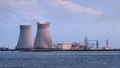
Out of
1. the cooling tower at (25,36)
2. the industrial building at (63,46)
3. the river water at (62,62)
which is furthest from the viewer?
the industrial building at (63,46)

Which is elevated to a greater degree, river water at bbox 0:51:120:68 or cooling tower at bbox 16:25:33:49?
cooling tower at bbox 16:25:33:49

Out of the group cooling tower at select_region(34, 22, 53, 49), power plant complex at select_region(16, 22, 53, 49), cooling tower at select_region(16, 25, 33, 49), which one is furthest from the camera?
cooling tower at select_region(16, 25, 33, 49)

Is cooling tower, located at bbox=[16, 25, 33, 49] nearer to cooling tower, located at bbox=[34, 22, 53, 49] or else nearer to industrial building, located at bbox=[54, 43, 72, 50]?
cooling tower, located at bbox=[34, 22, 53, 49]

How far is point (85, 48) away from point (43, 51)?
21089mm

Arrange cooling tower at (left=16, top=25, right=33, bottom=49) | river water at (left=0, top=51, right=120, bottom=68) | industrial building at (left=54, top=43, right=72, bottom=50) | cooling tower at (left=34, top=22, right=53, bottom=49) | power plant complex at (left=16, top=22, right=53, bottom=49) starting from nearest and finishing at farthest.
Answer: river water at (left=0, top=51, right=120, bottom=68) → cooling tower at (left=34, top=22, right=53, bottom=49) → power plant complex at (left=16, top=22, right=53, bottom=49) → cooling tower at (left=16, top=25, right=33, bottom=49) → industrial building at (left=54, top=43, right=72, bottom=50)

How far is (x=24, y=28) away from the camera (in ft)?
288

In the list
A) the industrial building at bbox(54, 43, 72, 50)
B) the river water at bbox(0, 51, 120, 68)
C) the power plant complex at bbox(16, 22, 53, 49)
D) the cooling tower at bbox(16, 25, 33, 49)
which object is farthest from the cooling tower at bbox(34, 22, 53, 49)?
the industrial building at bbox(54, 43, 72, 50)

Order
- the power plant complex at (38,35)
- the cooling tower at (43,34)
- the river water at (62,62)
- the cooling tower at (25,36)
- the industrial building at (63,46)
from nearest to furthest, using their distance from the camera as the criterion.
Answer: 1. the river water at (62,62)
2. the cooling tower at (43,34)
3. the power plant complex at (38,35)
4. the cooling tower at (25,36)
5. the industrial building at (63,46)

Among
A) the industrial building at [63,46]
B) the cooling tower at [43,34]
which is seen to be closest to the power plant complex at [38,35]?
the cooling tower at [43,34]

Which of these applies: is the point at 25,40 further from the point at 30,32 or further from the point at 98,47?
the point at 98,47

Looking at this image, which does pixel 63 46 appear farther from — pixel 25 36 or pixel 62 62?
pixel 62 62

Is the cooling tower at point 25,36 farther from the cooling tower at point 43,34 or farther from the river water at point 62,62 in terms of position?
the river water at point 62,62

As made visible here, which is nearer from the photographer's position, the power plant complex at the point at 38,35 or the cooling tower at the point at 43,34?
the cooling tower at the point at 43,34

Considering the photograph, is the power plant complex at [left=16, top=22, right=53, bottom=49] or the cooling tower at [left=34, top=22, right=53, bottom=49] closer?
the cooling tower at [left=34, top=22, right=53, bottom=49]
